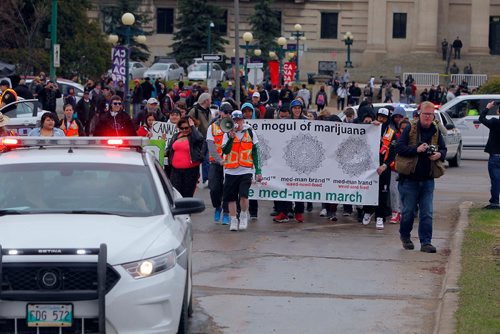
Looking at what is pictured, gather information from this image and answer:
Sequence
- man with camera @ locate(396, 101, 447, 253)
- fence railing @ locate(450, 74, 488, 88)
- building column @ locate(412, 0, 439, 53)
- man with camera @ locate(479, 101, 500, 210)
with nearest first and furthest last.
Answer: man with camera @ locate(396, 101, 447, 253) < man with camera @ locate(479, 101, 500, 210) < fence railing @ locate(450, 74, 488, 88) < building column @ locate(412, 0, 439, 53)

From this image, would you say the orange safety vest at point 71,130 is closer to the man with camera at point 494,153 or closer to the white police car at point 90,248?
the man with camera at point 494,153

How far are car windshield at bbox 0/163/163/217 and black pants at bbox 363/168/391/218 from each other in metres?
7.97

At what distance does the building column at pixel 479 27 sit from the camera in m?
85.9

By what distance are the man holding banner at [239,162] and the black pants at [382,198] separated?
6.85 feet

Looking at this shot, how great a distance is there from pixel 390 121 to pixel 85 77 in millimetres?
39431

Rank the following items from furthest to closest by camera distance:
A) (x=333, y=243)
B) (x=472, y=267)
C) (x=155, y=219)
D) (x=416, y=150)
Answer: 1. (x=333, y=243)
2. (x=416, y=150)
3. (x=472, y=267)
4. (x=155, y=219)

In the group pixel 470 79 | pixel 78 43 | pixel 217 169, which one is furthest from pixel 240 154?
pixel 470 79

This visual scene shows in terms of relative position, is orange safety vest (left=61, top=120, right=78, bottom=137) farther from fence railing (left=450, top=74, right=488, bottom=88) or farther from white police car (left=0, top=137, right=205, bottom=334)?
fence railing (left=450, top=74, right=488, bottom=88)

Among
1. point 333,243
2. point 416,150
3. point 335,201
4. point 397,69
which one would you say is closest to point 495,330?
point 416,150

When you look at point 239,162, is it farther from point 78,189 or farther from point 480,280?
point 78,189

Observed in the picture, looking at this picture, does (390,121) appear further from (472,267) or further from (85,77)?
(85,77)

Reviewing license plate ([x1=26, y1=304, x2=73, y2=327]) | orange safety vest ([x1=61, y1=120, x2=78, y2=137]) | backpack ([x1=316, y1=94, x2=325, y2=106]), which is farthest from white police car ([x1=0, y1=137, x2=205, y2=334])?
backpack ([x1=316, y1=94, x2=325, y2=106])

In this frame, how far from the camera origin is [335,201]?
17.5 metres

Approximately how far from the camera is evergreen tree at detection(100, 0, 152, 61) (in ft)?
262
